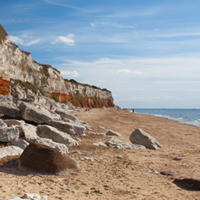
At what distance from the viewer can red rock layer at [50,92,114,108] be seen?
2082 inches

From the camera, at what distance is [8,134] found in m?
6.39

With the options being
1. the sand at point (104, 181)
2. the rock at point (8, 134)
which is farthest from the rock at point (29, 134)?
the sand at point (104, 181)

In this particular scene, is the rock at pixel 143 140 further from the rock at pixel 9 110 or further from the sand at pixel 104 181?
the rock at pixel 9 110

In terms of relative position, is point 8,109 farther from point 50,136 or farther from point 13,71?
point 13,71

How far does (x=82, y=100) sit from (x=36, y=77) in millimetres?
30337

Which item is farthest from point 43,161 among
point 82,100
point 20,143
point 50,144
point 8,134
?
point 82,100

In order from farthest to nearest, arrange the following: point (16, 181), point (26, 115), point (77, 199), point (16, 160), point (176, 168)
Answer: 1. point (26, 115)
2. point (176, 168)
3. point (16, 160)
4. point (16, 181)
5. point (77, 199)

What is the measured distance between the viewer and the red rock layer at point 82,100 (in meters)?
52.9

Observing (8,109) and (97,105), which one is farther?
(97,105)

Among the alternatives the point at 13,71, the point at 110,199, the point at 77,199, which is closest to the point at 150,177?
the point at 110,199

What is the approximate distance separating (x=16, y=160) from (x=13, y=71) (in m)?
30.0

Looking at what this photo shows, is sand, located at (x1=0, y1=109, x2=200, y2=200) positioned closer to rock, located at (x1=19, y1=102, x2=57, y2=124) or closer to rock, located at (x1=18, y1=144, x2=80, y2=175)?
rock, located at (x1=18, y1=144, x2=80, y2=175)

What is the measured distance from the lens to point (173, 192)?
14.9ft

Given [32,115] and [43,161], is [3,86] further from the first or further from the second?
[43,161]
